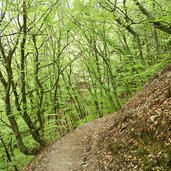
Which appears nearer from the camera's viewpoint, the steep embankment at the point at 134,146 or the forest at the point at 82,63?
the steep embankment at the point at 134,146

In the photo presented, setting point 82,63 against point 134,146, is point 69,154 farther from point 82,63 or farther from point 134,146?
point 82,63

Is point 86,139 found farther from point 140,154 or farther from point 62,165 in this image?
point 140,154

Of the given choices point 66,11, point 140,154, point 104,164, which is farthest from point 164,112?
point 66,11

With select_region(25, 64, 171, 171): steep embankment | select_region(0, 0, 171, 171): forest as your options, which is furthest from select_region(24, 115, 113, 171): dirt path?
select_region(0, 0, 171, 171): forest

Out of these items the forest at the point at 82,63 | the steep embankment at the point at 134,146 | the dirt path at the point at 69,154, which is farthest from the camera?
the forest at the point at 82,63

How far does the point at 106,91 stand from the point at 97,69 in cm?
197

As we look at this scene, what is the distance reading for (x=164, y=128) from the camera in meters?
6.71

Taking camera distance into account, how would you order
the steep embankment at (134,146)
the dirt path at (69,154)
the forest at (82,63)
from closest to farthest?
the steep embankment at (134,146)
the dirt path at (69,154)
the forest at (82,63)

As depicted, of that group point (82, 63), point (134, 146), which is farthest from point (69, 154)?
point (82, 63)

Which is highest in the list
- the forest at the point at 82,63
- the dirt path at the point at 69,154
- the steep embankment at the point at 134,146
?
the forest at the point at 82,63

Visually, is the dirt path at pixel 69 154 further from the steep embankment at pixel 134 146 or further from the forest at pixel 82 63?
the forest at pixel 82 63

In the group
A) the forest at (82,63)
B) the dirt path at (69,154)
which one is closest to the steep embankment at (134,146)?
the dirt path at (69,154)

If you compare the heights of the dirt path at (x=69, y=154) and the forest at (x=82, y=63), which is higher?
the forest at (x=82, y=63)

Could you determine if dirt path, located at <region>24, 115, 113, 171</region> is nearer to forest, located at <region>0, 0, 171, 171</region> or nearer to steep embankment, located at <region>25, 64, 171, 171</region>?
steep embankment, located at <region>25, 64, 171, 171</region>
